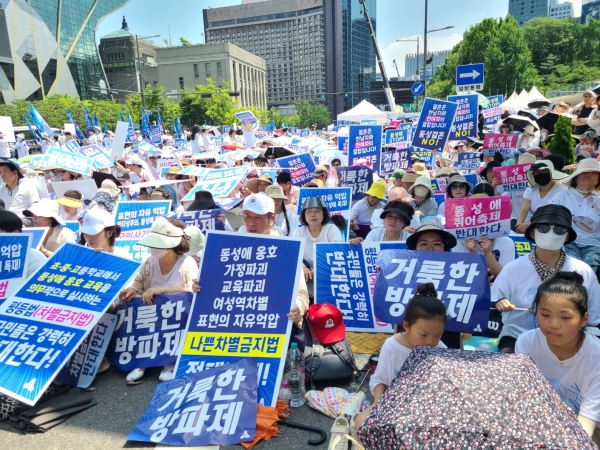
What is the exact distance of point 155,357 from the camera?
405 cm

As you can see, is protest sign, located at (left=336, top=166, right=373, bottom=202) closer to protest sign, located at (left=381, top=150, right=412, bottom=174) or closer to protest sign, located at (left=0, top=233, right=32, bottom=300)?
protest sign, located at (left=381, top=150, right=412, bottom=174)

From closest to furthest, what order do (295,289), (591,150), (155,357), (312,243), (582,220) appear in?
(295,289) → (155,357) → (582,220) → (312,243) → (591,150)

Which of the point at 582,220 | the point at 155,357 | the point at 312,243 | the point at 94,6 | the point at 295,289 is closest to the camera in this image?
the point at 295,289

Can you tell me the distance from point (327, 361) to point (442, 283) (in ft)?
3.77

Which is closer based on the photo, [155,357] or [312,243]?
[155,357]

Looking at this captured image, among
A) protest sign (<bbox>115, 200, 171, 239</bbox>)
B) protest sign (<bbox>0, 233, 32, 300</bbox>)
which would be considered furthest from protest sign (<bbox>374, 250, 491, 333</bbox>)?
protest sign (<bbox>115, 200, 171, 239</bbox>)

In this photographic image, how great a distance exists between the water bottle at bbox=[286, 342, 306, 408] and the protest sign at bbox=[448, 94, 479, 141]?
25.9 ft

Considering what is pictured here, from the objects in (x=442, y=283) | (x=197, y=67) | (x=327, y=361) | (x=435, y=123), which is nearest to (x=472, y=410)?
(x=442, y=283)

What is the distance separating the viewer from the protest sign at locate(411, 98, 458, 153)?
949cm

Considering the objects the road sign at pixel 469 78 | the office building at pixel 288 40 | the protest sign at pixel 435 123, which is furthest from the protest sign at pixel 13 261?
the office building at pixel 288 40

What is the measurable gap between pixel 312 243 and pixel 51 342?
2.71 metres

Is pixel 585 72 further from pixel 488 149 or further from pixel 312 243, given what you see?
pixel 312 243

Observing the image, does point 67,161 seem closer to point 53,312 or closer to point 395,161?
point 53,312

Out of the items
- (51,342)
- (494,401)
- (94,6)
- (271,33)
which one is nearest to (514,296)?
(494,401)
